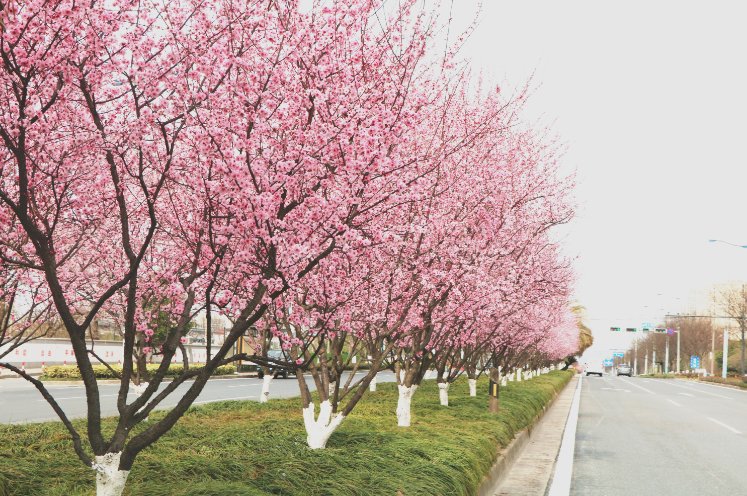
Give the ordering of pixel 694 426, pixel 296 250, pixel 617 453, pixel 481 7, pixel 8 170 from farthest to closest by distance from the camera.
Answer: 1. pixel 694 426
2. pixel 617 453
3. pixel 481 7
4. pixel 8 170
5. pixel 296 250

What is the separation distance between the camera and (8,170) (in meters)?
5.66

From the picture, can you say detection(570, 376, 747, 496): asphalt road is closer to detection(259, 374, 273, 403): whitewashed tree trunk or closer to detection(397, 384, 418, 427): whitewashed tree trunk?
detection(397, 384, 418, 427): whitewashed tree trunk

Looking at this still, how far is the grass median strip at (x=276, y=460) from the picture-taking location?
5.82 metres

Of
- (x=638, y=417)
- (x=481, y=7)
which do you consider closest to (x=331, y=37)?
(x=481, y=7)

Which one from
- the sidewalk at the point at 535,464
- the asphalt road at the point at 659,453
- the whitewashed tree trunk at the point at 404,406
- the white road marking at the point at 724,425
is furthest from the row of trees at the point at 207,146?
the white road marking at the point at 724,425

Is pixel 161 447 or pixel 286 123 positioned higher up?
pixel 286 123

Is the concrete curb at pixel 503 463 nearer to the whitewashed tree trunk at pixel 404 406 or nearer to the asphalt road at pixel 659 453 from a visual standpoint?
the asphalt road at pixel 659 453

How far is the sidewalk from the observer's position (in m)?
9.68

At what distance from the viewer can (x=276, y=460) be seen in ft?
23.1

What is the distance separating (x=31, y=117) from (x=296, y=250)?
65.4 inches

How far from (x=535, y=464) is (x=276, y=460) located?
20.5 ft

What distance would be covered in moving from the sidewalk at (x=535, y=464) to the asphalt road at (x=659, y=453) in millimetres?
430

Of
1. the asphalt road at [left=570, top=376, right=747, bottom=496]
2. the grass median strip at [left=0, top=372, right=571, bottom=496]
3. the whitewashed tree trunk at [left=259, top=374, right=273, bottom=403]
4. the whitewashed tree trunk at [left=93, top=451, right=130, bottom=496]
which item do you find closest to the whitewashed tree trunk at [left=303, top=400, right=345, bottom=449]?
the grass median strip at [left=0, top=372, right=571, bottom=496]

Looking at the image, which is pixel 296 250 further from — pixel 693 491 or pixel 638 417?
pixel 638 417
